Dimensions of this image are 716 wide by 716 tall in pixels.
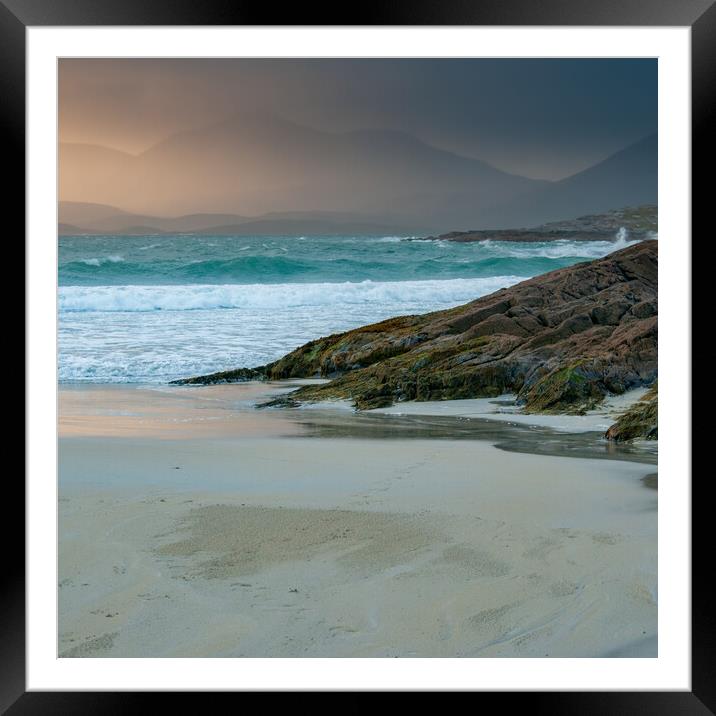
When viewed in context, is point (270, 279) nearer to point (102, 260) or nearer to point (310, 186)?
point (310, 186)

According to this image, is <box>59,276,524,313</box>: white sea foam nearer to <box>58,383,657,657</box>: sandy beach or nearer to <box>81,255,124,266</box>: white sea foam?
<box>81,255,124,266</box>: white sea foam

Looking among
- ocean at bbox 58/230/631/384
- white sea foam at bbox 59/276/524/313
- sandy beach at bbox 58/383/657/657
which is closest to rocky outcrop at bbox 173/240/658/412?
sandy beach at bbox 58/383/657/657

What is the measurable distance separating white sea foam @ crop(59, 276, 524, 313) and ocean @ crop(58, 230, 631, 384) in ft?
0.09

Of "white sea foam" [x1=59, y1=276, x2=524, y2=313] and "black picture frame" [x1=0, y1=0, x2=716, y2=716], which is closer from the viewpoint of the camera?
"black picture frame" [x1=0, y1=0, x2=716, y2=716]

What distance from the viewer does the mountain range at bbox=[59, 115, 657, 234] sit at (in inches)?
714

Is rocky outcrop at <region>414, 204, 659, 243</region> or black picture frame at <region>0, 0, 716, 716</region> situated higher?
rocky outcrop at <region>414, 204, 659, 243</region>

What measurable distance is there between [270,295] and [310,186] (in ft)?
10.2

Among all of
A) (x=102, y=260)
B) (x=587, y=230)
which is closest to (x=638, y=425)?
(x=587, y=230)

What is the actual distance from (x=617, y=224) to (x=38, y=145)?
18258mm

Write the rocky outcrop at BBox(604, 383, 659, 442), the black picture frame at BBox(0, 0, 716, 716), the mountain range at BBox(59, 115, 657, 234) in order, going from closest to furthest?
the black picture frame at BBox(0, 0, 716, 716) < the rocky outcrop at BBox(604, 383, 659, 442) < the mountain range at BBox(59, 115, 657, 234)

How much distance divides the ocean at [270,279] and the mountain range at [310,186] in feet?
1.72

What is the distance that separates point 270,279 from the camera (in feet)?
62.9

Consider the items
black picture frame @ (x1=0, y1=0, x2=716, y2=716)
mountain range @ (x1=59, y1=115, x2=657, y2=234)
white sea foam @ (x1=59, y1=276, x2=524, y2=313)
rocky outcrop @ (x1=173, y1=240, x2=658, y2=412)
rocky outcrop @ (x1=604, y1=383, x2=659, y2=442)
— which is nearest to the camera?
black picture frame @ (x1=0, y1=0, x2=716, y2=716)

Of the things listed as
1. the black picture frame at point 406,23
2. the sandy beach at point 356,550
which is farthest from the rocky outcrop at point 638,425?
the black picture frame at point 406,23
